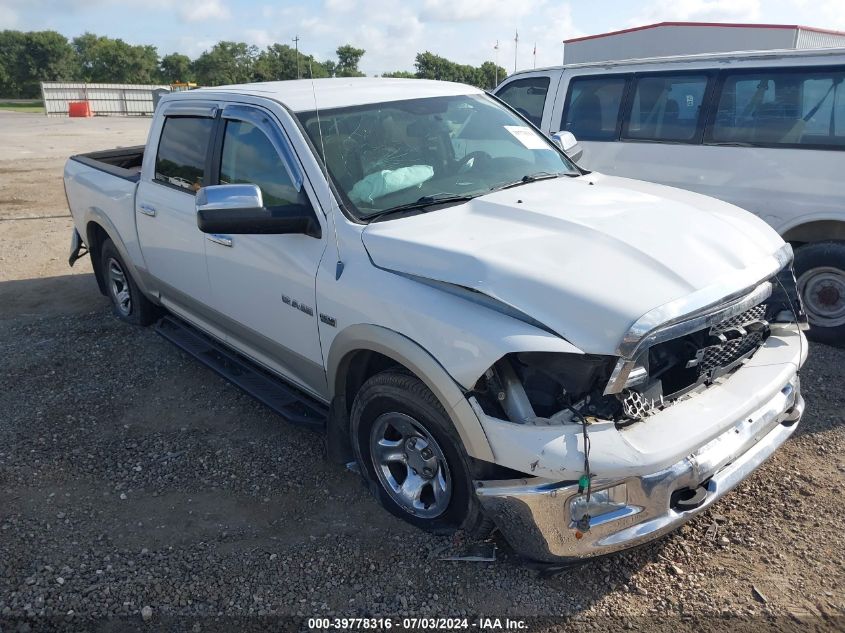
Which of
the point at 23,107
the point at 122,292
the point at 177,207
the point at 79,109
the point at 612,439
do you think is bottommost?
the point at 122,292

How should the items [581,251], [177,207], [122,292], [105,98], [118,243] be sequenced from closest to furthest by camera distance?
[581,251]
[177,207]
[118,243]
[122,292]
[105,98]

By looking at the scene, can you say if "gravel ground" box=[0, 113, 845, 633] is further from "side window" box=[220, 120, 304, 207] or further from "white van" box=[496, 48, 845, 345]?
"side window" box=[220, 120, 304, 207]

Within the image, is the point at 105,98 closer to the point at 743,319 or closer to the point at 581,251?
the point at 581,251

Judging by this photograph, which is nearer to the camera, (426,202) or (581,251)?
(581,251)

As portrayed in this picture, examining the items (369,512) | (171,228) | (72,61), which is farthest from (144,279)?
(72,61)

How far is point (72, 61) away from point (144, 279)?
2983 inches

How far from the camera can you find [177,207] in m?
4.36

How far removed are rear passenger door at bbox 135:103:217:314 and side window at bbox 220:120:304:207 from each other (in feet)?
0.75

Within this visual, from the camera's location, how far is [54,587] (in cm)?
294

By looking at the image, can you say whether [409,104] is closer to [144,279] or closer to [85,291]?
[144,279]

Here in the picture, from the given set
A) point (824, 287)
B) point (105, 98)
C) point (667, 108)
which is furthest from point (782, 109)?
point (105, 98)

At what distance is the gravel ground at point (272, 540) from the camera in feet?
9.07

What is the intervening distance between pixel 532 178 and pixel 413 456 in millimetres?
1734

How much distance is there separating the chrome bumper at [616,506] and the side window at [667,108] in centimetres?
390
